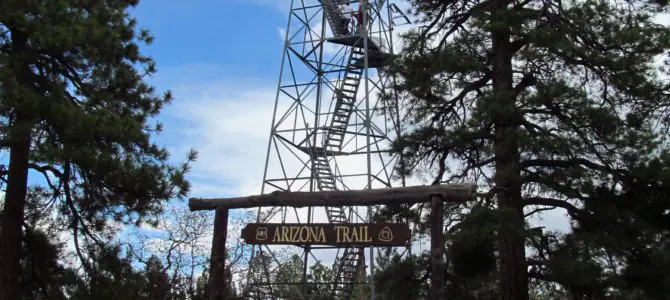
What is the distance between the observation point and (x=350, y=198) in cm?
958

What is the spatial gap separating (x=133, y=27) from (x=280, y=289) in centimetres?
574

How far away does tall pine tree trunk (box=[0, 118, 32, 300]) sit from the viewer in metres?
11.3

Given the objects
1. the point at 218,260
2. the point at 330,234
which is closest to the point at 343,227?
the point at 330,234

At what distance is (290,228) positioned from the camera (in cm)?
962

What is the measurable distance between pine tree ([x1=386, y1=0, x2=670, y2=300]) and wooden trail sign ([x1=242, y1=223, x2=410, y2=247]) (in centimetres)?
140

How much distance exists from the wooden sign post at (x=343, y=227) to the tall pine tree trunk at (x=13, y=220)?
131 inches

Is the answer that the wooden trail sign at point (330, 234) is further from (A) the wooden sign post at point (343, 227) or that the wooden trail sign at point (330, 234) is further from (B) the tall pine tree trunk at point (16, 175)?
(B) the tall pine tree trunk at point (16, 175)

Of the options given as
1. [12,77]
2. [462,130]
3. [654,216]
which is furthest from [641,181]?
[12,77]

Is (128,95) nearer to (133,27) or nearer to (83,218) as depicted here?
(133,27)

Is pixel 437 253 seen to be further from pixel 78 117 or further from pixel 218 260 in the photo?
pixel 78 117

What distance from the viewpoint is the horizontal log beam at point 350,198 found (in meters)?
9.08

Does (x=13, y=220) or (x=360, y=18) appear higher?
(x=360, y=18)

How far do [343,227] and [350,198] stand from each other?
407mm

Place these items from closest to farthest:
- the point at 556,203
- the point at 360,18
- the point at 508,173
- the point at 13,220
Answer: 1. the point at 508,173
2. the point at 556,203
3. the point at 13,220
4. the point at 360,18
